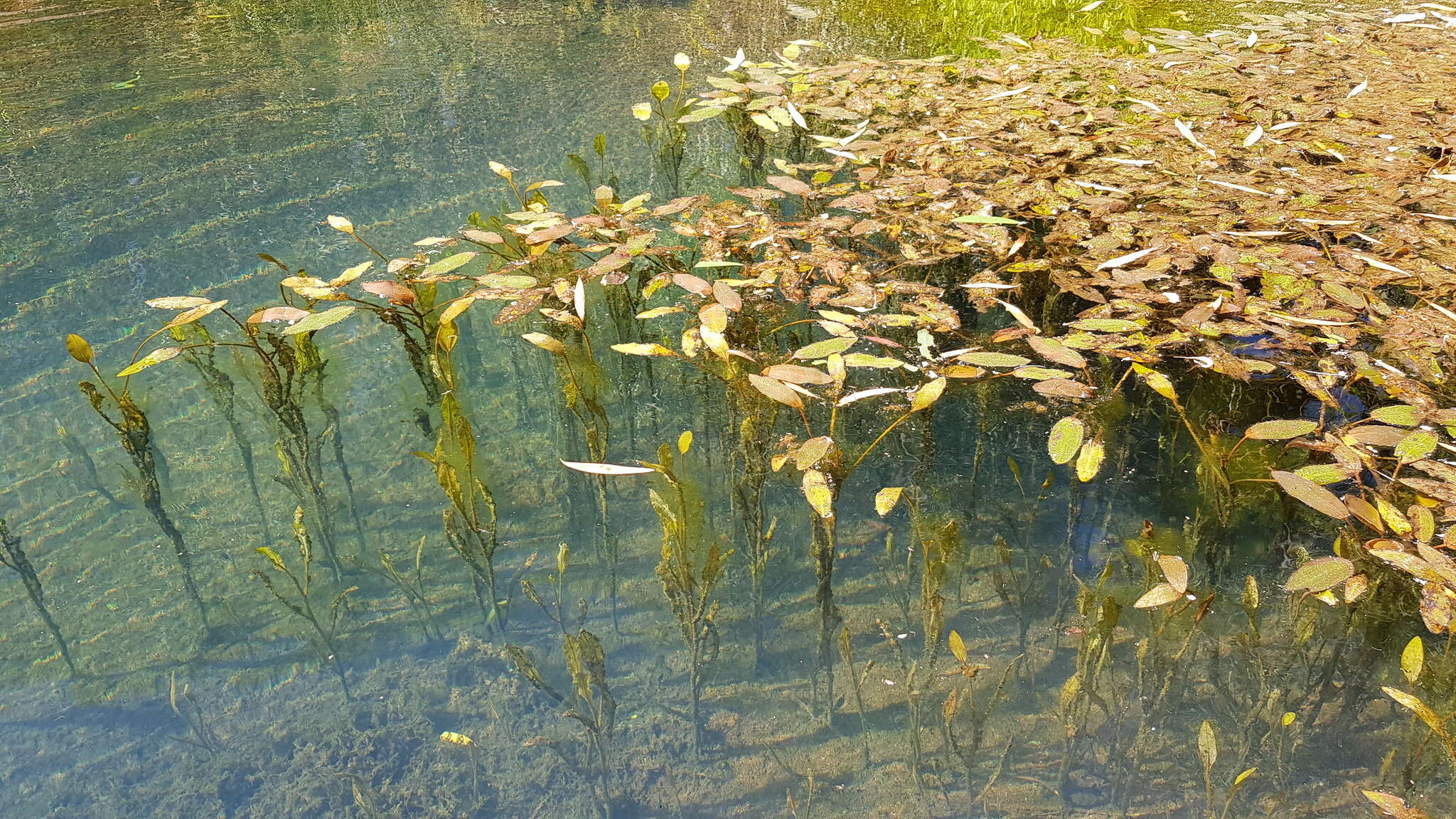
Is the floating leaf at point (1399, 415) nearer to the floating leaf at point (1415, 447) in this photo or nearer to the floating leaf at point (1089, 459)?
the floating leaf at point (1415, 447)

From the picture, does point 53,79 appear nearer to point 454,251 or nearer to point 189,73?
point 189,73

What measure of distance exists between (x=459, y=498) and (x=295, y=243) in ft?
6.21

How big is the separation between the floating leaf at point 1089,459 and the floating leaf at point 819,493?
0.47m

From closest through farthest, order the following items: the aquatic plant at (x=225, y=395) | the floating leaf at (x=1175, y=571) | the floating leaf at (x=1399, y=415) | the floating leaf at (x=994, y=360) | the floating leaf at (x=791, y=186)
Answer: the floating leaf at (x=1175, y=571)
the floating leaf at (x=1399, y=415)
the floating leaf at (x=994, y=360)
the aquatic plant at (x=225, y=395)
the floating leaf at (x=791, y=186)

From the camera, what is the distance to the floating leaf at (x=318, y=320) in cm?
180

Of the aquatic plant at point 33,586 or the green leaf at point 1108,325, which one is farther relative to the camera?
the green leaf at point 1108,325

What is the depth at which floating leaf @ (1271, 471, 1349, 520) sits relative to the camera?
1.50 metres

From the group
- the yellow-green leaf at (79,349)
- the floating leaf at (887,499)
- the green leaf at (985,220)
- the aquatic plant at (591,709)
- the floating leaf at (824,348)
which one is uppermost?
the yellow-green leaf at (79,349)

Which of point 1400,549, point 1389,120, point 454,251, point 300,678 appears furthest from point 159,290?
point 1389,120

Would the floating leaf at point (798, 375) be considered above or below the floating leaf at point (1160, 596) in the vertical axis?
above

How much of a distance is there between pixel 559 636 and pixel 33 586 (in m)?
1.11

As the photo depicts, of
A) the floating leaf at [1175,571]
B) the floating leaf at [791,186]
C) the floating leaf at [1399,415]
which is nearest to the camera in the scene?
the floating leaf at [1175,571]

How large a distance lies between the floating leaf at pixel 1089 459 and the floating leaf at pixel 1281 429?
0.27 metres

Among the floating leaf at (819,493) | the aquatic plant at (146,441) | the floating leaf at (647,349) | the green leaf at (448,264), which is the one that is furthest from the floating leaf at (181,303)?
the floating leaf at (819,493)
